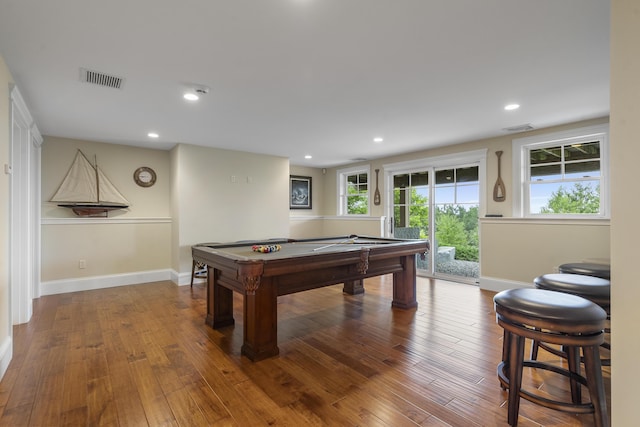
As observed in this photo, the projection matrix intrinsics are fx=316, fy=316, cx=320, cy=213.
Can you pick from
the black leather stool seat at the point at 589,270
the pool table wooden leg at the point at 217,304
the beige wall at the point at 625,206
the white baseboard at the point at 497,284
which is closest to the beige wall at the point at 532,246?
the white baseboard at the point at 497,284

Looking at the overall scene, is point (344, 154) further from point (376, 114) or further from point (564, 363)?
point (564, 363)

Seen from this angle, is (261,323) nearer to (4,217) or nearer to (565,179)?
(4,217)

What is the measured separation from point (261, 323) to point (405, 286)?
1.94m

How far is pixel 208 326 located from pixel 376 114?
115 inches

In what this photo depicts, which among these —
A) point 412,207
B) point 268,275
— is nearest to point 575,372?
point 268,275

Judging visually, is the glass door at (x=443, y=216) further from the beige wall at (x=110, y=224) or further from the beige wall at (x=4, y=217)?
the beige wall at (x=4, y=217)

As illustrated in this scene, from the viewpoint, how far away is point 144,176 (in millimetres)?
5234

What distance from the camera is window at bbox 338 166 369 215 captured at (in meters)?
6.96

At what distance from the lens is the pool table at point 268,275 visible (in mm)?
2467

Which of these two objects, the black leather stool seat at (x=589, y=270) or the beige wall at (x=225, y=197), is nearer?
the black leather stool seat at (x=589, y=270)

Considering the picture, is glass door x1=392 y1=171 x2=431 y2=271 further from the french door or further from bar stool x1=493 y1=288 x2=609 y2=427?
bar stool x1=493 y1=288 x2=609 y2=427

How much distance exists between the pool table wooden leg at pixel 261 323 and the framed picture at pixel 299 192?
480cm

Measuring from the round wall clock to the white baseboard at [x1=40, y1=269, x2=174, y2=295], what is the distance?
57.8 inches

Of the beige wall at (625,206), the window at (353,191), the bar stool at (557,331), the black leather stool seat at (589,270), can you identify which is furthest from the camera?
the window at (353,191)
